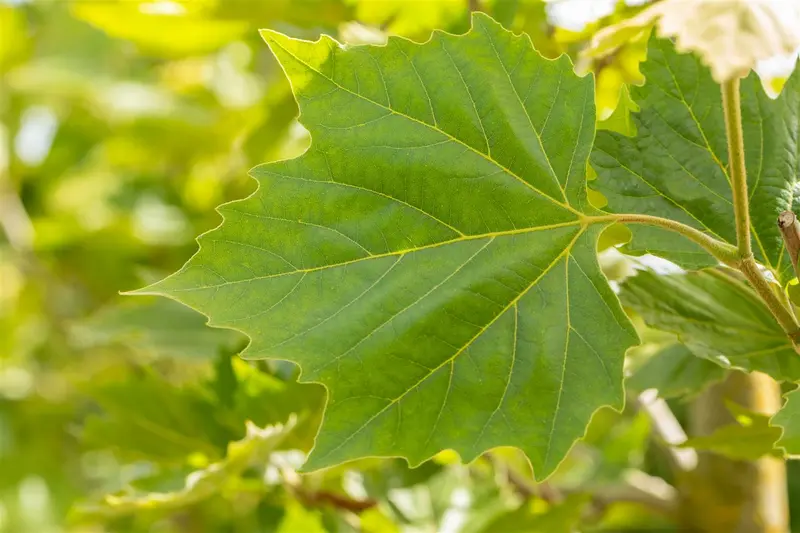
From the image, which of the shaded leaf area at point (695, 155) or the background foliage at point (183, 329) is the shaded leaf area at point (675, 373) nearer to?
the background foliage at point (183, 329)

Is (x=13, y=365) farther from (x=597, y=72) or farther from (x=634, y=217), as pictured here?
(x=634, y=217)

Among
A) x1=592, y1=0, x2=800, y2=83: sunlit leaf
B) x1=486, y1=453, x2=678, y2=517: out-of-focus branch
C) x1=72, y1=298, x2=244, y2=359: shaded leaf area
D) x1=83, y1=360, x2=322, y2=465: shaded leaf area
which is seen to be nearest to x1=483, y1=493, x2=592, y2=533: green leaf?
x1=486, y1=453, x2=678, y2=517: out-of-focus branch

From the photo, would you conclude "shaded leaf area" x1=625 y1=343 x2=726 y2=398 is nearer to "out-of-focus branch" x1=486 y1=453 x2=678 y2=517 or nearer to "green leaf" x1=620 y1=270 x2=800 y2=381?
"green leaf" x1=620 y1=270 x2=800 y2=381

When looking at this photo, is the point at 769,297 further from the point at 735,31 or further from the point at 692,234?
the point at 735,31

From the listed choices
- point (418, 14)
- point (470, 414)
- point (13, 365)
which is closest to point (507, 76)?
point (470, 414)

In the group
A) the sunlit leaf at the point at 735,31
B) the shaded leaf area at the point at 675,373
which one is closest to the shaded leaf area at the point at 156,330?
the shaded leaf area at the point at 675,373
